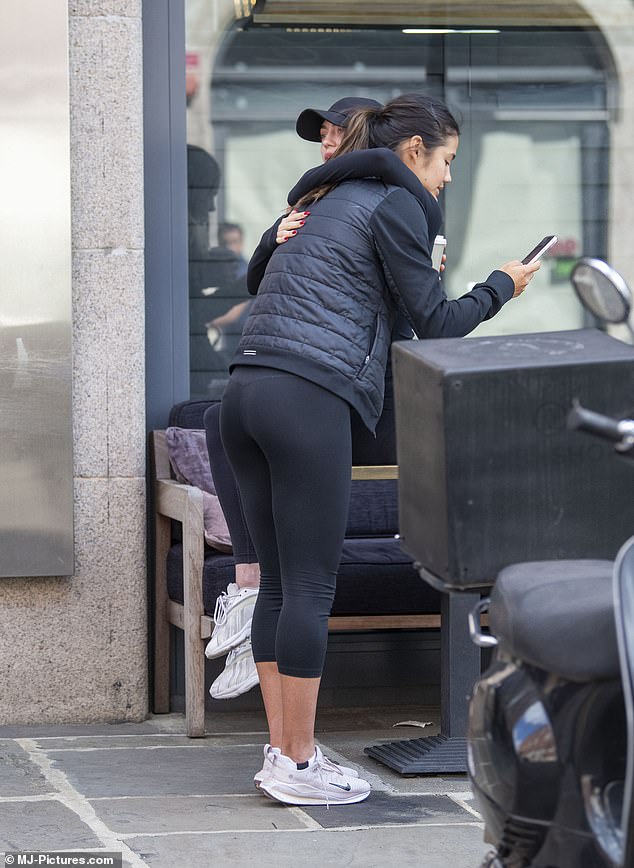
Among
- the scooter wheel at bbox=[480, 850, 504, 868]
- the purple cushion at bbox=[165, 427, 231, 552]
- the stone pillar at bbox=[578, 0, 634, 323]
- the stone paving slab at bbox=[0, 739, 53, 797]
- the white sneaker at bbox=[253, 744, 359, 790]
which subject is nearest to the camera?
the scooter wheel at bbox=[480, 850, 504, 868]

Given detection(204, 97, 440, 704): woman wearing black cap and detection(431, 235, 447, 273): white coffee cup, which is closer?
detection(204, 97, 440, 704): woman wearing black cap

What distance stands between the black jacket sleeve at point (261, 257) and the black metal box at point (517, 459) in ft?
4.65

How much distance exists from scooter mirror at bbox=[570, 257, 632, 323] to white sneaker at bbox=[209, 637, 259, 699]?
95.5 inches

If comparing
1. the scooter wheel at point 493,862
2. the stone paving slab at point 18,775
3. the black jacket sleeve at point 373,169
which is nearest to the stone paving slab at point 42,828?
the stone paving slab at point 18,775

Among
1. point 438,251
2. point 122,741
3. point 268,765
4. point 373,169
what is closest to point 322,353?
point 373,169

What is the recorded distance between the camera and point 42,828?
3.60 metres

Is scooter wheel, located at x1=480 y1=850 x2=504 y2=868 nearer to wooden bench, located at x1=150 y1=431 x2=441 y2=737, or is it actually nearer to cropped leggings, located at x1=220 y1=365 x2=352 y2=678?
cropped leggings, located at x1=220 y1=365 x2=352 y2=678

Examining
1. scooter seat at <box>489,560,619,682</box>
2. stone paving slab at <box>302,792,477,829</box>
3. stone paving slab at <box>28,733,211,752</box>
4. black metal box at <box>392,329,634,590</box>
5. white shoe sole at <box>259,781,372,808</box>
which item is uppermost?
black metal box at <box>392,329,634,590</box>

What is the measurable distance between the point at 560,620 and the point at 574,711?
133 mm

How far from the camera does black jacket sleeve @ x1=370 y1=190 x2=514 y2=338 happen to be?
11.7 feet

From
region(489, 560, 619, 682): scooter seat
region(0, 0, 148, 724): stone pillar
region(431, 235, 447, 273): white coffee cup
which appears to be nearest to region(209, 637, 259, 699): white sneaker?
region(0, 0, 148, 724): stone pillar

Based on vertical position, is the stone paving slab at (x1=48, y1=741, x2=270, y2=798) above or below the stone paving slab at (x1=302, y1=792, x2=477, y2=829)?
below

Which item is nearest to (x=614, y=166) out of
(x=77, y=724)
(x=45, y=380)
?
(x=45, y=380)

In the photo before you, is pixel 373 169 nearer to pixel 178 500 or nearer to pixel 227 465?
pixel 227 465
